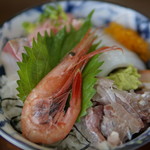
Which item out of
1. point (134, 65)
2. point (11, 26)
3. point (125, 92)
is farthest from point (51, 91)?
point (11, 26)

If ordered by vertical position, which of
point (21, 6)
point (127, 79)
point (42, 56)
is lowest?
point (127, 79)

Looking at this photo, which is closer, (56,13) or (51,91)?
(51,91)

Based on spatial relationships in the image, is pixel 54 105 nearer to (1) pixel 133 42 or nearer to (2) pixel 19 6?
(1) pixel 133 42

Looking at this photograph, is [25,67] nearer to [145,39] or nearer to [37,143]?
[37,143]

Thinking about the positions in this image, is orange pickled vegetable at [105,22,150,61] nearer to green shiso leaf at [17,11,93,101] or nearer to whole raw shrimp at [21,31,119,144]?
green shiso leaf at [17,11,93,101]

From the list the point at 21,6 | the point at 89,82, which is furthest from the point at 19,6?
the point at 89,82

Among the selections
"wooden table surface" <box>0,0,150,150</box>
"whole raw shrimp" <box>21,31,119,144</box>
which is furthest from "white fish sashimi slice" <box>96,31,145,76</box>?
"wooden table surface" <box>0,0,150,150</box>
